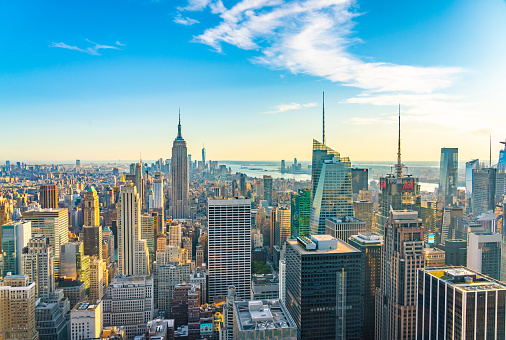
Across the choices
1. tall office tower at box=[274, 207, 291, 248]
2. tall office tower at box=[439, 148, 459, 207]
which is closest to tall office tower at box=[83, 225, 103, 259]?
tall office tower at box=[274, 207, 291, 248]

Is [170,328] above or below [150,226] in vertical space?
below

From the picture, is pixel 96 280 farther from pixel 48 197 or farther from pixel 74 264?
pixel 48 197

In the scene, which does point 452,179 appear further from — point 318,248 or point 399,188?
point 318,248

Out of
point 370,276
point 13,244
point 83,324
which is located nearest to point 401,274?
point 370,276

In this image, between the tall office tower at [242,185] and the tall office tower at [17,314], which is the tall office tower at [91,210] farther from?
Answer: the tall office tower at [17,314]

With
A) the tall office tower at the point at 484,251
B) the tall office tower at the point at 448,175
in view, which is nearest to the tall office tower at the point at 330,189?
the tall office tower at the point at 448,175

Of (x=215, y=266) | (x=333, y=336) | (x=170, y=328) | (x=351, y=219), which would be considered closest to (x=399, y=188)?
(x=351, y=219)
